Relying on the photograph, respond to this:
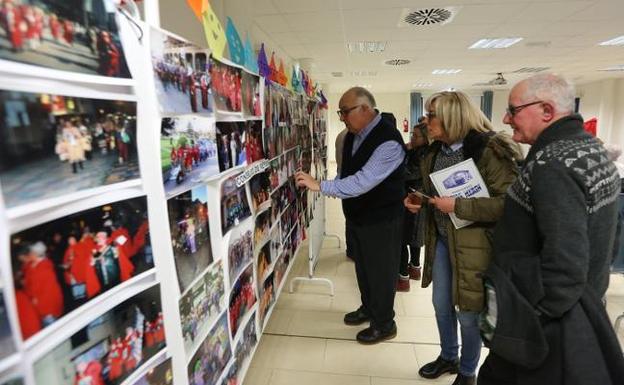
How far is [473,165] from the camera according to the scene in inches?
58.6

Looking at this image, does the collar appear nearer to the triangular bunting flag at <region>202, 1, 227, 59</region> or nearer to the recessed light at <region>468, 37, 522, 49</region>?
the triangular bunting flag at <region>202, 1, 227, 59</region>

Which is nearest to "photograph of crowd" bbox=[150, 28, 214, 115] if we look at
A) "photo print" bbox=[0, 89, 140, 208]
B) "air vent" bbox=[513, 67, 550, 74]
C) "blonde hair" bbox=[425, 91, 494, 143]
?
"photo print" bbox=[0, 89, 140, 208]

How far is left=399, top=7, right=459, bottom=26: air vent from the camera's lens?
4.00m

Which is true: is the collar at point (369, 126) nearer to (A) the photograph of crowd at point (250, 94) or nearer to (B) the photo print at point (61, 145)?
(A) the photograph of crowd at point (250, 94)

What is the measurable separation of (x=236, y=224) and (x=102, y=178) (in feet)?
2.26

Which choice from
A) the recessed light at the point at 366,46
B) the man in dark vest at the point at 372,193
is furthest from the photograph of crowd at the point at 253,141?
the recessed light at the point at 366,46

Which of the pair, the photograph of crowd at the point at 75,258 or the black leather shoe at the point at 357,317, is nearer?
the photograph of crowd at the point at 75,258

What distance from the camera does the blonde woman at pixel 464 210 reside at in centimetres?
147

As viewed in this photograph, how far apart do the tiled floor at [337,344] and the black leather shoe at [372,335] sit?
0.11ft

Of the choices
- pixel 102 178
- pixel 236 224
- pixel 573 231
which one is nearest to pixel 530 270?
pixel 573 231

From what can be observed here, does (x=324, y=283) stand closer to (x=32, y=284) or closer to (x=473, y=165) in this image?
(x=473, y=165)

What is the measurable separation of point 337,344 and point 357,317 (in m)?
0.29

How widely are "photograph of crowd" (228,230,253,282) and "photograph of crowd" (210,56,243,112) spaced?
473mm

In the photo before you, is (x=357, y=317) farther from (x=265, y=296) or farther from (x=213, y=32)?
(x=213, y=32)
